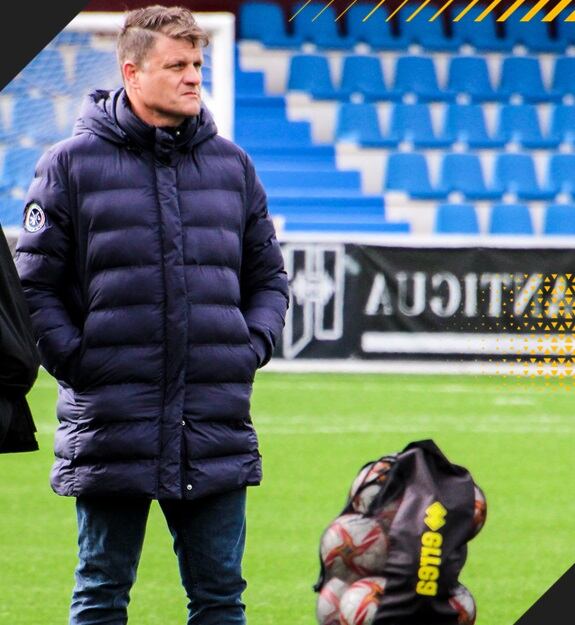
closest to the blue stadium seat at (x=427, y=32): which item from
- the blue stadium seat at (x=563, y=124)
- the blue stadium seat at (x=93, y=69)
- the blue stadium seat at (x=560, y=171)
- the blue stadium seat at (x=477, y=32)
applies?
the blue stadium seat at (x=477, y=32)

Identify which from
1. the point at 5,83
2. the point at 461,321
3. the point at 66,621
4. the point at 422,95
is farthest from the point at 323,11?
the point at 66,621

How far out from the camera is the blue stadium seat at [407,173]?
1522 cm

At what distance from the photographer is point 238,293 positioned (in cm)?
354

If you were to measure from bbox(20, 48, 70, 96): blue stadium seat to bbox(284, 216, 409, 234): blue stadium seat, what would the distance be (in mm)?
2707

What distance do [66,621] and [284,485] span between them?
2.51 metres

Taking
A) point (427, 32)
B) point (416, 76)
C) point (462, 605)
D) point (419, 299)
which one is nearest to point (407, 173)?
point (416, 76)

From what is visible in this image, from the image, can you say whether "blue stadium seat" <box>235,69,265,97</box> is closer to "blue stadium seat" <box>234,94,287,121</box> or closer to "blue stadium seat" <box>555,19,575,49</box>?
"blue stadium seat" <box>234,94,287,121</box>

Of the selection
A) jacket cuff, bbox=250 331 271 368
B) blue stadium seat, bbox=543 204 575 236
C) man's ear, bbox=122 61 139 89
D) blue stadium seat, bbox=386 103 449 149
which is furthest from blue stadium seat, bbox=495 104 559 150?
man's ear, bbox=122 61 139 89

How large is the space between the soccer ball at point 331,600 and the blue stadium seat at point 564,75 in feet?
43.1

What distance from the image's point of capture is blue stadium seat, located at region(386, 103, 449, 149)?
15766 mm

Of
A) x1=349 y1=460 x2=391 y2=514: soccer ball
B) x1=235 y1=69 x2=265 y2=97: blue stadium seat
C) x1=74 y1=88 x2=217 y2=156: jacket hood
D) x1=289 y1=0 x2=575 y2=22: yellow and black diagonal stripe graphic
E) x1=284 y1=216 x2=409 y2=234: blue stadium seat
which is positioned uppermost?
x1=74 y1=88 x2=217 y2=156: jacket hood

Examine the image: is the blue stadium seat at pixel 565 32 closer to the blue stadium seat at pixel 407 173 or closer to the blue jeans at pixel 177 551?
the blue stadium seat at pixel 407 173

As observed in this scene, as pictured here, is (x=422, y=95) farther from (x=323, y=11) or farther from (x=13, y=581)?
(x=13, y=581)

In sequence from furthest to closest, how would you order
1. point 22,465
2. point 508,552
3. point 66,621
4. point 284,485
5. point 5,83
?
point 5,83
point 22,465
point 284,485
point 508,552
point 66,621
